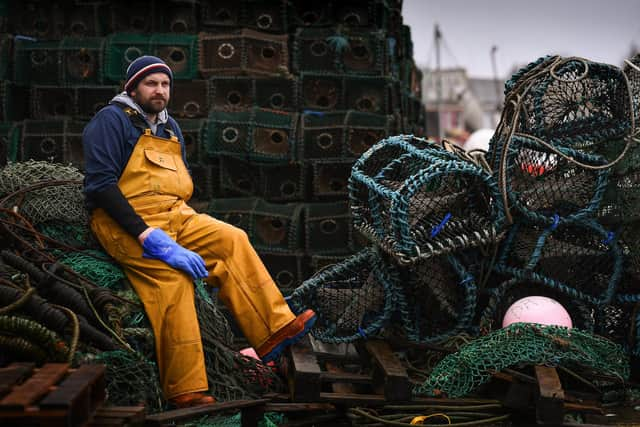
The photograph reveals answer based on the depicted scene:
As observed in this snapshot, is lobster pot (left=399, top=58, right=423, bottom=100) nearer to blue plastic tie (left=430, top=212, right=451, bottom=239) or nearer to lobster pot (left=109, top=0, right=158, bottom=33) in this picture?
lobster pot (left=109, top=0, right=158, bottom=33)

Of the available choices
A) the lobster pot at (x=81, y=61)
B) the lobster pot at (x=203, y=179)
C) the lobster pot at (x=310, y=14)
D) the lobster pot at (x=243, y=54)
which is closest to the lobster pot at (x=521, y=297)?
the lobster pot at (x=203, y=179)

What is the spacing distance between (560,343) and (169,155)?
Answer: 2405 mm

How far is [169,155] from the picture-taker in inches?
180

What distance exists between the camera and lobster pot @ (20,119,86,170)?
7.22m

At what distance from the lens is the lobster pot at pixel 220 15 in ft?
25.5

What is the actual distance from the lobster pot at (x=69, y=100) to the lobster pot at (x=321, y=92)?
171 centimetres

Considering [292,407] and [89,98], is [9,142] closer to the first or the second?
[89,98]

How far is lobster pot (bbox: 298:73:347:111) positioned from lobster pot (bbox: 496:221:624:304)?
2.82 m

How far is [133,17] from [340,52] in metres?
2.04

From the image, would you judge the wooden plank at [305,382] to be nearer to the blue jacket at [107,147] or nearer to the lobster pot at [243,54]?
the blue jacket at [107,147]

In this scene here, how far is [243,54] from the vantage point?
7.51 m

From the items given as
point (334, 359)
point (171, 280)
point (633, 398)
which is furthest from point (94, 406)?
point (633, 398)

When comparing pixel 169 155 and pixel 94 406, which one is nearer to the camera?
pixel 94 406

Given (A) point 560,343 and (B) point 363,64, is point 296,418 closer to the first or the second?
(A) point 560,343
